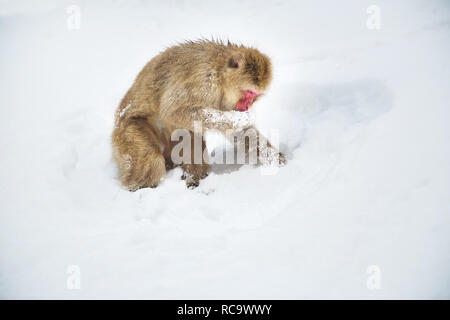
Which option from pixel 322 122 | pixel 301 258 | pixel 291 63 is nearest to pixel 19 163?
pixel 301 258

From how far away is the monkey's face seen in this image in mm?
3363

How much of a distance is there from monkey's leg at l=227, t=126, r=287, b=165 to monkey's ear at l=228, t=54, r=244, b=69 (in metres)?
0.76

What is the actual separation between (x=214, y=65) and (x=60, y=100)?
8.97 feet

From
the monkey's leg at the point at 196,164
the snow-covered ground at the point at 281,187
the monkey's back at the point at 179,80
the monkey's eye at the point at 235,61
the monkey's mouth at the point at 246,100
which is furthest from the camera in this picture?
the monkey's leg at the point at 196,164

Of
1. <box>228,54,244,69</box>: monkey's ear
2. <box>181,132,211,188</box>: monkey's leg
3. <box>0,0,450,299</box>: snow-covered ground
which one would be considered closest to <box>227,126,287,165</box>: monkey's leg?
<box>0,0,450,299</box>: snow-covered ground

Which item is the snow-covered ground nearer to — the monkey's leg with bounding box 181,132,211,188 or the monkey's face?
the monkey's leg with bounding box 181,132,211,188

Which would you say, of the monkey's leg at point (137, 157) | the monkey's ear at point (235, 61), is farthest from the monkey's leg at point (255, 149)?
the monkey's leg at point (137, 157)

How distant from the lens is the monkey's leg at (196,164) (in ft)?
12.6

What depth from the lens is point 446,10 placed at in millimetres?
4402

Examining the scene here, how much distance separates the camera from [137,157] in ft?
11.5

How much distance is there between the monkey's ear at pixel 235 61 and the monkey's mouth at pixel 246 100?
0.29 m

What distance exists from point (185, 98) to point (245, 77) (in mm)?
650

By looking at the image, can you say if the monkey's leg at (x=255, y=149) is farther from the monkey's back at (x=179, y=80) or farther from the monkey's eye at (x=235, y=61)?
the monkey's eye at (x=235, y=61)

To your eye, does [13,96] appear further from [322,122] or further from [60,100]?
[322,122]
